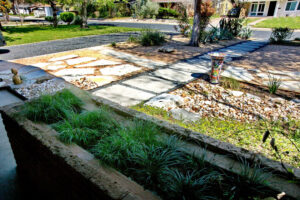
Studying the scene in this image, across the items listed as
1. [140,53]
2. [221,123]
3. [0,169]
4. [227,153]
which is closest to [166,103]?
[221,123]

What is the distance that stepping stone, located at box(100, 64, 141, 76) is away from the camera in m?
4.69

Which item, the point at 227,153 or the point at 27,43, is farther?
the point at 27,43

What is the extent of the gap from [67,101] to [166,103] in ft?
5.18

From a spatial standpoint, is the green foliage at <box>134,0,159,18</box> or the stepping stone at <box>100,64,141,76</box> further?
the green foliage at <box>134,0,159,18</box>

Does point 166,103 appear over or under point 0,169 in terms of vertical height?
over

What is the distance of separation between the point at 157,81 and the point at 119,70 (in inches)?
47.5

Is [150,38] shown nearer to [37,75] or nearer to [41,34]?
[37,75]

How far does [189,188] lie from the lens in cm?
116

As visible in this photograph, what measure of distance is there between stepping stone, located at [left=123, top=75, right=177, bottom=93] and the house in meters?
26.8

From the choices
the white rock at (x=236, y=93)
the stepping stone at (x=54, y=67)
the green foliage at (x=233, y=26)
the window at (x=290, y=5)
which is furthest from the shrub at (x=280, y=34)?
the window at (x=290, y=5)

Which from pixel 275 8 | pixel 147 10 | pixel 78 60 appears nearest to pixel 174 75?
pixel 78 60

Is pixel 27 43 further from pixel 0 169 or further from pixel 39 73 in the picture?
pixel 0 169

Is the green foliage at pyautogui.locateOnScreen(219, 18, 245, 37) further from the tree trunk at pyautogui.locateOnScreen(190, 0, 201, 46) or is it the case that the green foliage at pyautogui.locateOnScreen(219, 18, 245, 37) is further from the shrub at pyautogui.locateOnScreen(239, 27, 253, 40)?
the tree trunk at pyautogui.locateOnScreen(190, 0, 201, 46)

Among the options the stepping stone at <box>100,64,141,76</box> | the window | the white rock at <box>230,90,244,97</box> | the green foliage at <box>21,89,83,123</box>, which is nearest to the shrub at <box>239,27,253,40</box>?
the stepping stone at <box>100,64,141,76</box>
